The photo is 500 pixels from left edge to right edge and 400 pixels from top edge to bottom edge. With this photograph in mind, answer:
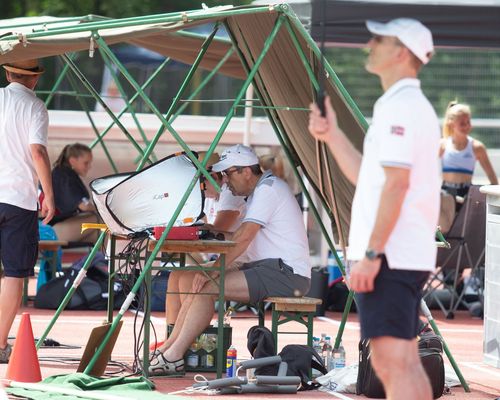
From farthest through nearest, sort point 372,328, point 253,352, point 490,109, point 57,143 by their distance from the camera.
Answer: point 490,109 → point 57,143 → point 253,352 → point 372,328

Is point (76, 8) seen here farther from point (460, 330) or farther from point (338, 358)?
point (338, 358)

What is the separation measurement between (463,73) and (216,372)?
1649 cm

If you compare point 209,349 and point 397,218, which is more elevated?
point 397,218

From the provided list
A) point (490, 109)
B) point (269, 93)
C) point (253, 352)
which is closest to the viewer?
point (253, 352)

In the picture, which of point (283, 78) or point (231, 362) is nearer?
point (231, 362)

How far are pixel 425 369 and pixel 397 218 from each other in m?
2.51

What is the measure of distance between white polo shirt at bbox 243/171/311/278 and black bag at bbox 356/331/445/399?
1012 mm

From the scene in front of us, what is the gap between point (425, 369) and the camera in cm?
714

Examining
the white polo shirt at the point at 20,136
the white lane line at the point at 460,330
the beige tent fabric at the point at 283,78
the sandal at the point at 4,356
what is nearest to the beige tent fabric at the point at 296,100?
the beige tent fabric at the point at 283,78

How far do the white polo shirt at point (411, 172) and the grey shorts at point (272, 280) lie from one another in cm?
289

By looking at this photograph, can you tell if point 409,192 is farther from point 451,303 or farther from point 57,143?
point 57,143

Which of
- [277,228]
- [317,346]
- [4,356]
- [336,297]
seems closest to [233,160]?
[277,228]

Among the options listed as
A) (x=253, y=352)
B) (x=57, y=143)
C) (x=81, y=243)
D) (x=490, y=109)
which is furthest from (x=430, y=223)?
(x=490, y=109)

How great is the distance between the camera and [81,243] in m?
12.5
